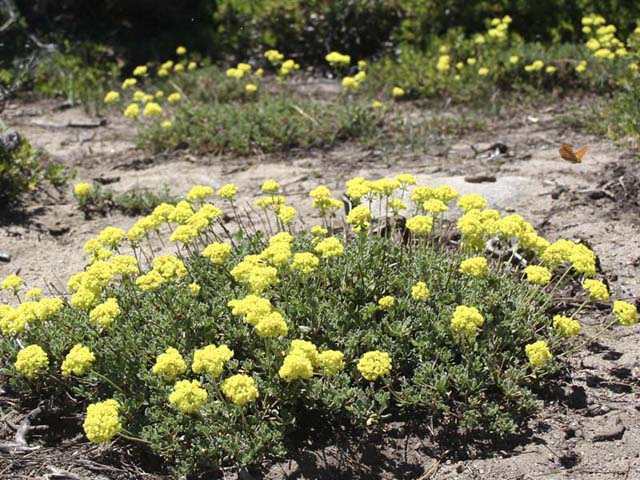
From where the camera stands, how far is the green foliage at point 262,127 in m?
7.88

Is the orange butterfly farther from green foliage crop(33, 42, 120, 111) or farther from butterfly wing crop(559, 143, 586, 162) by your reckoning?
green foliage crop(33, 42, 120, 111)

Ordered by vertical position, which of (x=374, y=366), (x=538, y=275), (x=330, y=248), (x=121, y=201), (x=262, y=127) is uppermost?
(x=330, y=248)

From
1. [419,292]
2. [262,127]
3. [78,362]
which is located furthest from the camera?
[262,127]

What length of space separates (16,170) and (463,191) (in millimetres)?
3779

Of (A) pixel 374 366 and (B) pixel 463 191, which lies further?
(B) pixel 463 191

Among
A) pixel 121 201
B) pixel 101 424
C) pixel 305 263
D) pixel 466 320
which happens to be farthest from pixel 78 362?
pixel 121 201

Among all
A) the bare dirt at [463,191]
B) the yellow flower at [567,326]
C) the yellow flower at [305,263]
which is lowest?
the bare dirt at [463,191]

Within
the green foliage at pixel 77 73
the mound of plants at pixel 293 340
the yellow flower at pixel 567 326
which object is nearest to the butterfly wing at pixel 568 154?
the mound of plants at pixel 293 340

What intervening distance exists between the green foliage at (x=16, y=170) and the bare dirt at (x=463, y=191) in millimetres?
158

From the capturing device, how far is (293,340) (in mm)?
3818

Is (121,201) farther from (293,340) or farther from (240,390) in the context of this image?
(240,390)

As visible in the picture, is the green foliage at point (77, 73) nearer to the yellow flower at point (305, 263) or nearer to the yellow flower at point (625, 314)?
the yellow flower at point (305, 263)

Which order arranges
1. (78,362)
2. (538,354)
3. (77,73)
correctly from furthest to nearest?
(77,73) < (538,354) < (78,362)

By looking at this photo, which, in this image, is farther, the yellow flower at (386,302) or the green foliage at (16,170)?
the green foliage at (16,170)
